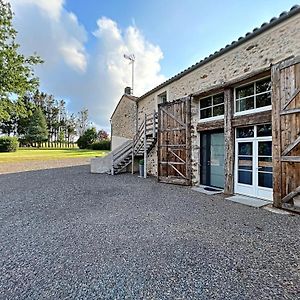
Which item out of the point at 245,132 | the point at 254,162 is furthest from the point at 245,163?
the point at 245,132

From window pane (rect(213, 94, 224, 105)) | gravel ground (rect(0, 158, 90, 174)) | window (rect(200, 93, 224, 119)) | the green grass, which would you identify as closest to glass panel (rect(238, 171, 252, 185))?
window (rect(200, 93, 224, 119))

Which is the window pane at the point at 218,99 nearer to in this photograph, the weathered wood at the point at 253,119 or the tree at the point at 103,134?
the weathered wood at the point at 253,119

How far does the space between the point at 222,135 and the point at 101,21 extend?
9.24 m

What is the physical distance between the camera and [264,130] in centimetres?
612

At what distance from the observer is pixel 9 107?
15508 mm

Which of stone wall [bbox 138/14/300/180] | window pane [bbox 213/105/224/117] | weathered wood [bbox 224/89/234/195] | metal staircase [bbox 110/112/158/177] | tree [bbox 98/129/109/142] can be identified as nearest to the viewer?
stone wall [bbox 138/14/300/180]

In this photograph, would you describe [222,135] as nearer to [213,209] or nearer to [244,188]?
[244,188]

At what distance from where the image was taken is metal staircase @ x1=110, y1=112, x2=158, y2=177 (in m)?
10.7

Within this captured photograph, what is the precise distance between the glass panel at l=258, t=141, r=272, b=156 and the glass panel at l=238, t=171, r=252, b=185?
77 centimetres

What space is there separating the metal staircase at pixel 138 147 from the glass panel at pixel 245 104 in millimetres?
4371

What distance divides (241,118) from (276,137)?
141 centimetres

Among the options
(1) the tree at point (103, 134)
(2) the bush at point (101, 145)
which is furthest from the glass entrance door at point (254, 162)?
(1) the tree at point (103, 134)

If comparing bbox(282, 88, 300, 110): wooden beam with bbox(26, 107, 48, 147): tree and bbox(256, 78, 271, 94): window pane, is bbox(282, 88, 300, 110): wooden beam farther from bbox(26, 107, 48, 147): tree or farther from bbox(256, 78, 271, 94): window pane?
bbox(26, 107, 48, 147): tree

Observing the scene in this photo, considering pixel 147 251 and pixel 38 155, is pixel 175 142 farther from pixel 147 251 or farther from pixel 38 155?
pixel 38 155
